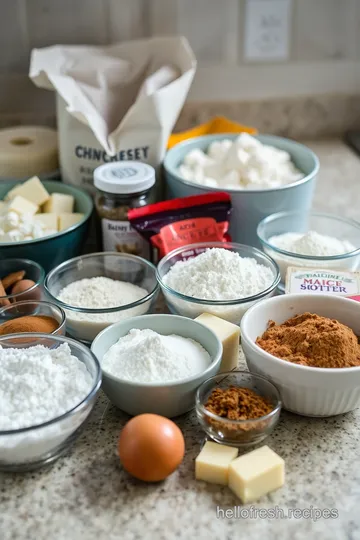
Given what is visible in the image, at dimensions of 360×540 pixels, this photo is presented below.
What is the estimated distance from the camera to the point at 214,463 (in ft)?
2.51

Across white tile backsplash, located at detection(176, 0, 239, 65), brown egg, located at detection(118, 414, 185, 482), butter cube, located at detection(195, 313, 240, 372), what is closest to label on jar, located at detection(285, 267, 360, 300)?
butter cube, located at detection(195, 313, 240, 372)

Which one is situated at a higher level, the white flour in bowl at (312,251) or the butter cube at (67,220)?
the butter cube at (67,220)

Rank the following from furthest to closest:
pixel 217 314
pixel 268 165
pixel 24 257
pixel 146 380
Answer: pixel 268 165 → pixel 24 257 → pixel 217 314 → pixel 146 380

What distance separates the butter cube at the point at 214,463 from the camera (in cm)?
76

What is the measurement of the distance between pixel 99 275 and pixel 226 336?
0.32 meters

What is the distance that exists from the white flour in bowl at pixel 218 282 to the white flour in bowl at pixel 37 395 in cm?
22

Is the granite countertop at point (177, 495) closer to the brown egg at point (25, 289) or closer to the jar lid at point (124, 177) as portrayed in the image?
the brown egg at point (25, 289)

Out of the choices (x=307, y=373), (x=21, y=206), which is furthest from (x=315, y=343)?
(x=21, y=206)

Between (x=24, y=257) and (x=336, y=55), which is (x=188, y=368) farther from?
(x=336, y=55)

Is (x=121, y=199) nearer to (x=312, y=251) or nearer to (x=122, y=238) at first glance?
(x=122, y=238)

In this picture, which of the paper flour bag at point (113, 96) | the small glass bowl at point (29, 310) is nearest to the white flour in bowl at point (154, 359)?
the small glass bowl at point (29, 310)

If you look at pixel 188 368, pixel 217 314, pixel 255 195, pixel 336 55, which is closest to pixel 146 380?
pixel 188 368

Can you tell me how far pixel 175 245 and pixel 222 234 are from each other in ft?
0.29

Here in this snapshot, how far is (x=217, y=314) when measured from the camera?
3.28 feet
